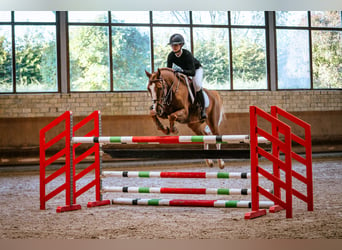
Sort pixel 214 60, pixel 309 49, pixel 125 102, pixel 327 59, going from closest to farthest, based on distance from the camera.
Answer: pixel 125 102 < pixel 214 60 < pixel 309 49 < pixel 327 59

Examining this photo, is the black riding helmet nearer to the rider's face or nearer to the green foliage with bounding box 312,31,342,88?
the rider's face

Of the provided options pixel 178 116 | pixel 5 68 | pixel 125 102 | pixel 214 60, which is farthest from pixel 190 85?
pixel 5 68

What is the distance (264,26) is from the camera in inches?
483

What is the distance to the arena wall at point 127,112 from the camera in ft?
35.2

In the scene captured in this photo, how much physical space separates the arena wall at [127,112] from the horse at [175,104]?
3.17 metres

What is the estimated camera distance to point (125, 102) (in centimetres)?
1137

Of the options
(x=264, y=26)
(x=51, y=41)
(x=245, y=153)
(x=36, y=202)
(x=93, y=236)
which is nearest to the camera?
(x=93, y=236)

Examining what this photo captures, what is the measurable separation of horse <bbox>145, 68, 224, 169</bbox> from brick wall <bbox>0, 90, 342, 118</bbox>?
3687 millimetres

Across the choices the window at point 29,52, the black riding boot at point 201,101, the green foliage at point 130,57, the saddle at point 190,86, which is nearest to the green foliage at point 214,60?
the green foliage at point 130,57

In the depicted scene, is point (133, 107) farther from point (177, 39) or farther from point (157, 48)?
point (177, 39)

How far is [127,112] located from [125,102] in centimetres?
23

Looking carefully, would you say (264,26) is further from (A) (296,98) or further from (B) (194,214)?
(B) (194,214)

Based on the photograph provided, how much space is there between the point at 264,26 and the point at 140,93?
347 centimetres
